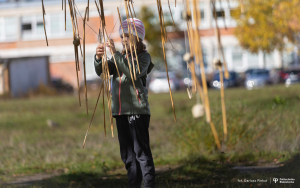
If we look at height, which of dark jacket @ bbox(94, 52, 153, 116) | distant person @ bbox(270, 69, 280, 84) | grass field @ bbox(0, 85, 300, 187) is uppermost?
dark jacket @ bbox(94, 52, 153, 116)

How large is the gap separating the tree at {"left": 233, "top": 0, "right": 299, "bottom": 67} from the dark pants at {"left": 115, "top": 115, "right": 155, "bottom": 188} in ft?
45.9

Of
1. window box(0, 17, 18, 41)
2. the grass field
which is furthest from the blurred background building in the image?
the grass field

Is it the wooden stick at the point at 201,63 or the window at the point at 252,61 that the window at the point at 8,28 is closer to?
the window at the point at 252,61

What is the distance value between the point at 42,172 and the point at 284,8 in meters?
12.9

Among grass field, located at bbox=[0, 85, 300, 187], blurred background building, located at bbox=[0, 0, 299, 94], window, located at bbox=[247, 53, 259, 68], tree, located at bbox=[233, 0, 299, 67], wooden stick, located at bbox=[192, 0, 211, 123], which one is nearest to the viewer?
wooden stick, located at bbox=[192, 0, 211, 123]

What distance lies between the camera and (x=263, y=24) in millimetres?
19844

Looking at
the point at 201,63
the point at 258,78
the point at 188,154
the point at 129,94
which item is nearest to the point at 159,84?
the point at 258,78

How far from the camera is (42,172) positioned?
492cm

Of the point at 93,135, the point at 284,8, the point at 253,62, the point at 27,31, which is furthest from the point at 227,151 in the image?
the point at 27,31

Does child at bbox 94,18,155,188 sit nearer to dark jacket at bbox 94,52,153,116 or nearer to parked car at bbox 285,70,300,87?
dark jacket at bbox 94,52,153,116

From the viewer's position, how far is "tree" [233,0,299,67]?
676 inches

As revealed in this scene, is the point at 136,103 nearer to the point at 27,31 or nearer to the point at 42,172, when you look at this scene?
the point at 42,172

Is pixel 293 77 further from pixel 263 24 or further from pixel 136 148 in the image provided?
pixel 136 148

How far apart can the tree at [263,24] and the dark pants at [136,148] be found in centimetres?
1400
